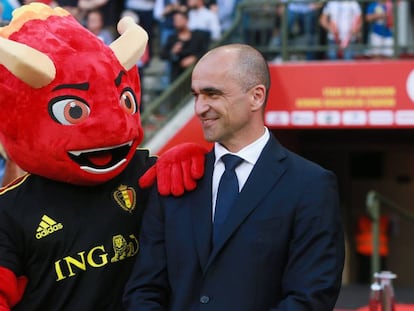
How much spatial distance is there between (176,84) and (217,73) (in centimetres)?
792

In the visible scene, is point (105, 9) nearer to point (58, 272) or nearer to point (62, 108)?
point (62, 108)

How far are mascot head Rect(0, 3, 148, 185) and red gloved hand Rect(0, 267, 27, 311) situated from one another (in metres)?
0.45

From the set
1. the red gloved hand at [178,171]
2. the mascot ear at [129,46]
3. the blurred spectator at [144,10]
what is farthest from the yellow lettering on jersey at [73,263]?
the blurred spectator at [144,10]

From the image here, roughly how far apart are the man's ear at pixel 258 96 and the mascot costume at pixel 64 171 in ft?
1.32

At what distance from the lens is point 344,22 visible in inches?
452

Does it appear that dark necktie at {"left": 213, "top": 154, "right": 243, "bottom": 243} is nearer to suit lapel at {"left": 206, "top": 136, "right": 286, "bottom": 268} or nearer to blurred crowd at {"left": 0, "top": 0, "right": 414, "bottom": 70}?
suit lapel at {"left": 206, "top": 136, "right": 286, "bottom": 268}

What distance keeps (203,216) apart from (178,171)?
0.24 metres

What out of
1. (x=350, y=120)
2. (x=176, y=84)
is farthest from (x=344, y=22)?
(x=176, y=84)

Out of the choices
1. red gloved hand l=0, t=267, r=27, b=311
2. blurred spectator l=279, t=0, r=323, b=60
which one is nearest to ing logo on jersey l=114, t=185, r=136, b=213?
red gloved hand l=0, t=267, r=27, b=311

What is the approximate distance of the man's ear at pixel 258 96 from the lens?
138 inches

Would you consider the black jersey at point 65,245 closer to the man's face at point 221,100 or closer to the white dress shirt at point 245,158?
the white dress shirt at point 245,158

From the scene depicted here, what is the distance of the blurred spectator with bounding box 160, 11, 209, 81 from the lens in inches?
447

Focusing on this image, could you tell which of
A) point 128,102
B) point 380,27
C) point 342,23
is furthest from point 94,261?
point 380,27

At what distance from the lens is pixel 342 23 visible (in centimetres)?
1150
